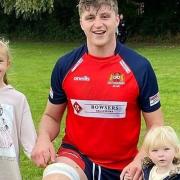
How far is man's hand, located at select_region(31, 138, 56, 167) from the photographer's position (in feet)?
11.6

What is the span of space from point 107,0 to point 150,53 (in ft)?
61.7

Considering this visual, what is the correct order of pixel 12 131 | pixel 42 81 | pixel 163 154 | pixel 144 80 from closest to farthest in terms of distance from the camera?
1. pixel 163 154
2. pixel 144 80
3. pixel 12 131
4. pixel 42 81

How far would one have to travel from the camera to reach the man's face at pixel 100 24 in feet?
11.8

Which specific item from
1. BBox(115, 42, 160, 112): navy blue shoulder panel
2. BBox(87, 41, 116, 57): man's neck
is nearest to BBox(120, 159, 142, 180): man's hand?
BBox(115, 42, 160, 112): navy blue shoulder panel

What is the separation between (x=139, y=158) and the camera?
3.48 m

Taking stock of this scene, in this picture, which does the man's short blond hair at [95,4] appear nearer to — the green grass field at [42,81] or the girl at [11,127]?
the girl at [11,127]

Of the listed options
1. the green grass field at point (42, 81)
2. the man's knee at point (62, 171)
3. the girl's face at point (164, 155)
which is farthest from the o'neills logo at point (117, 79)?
the green grass field at point (42, 81)

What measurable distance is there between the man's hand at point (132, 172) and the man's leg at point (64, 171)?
27cm

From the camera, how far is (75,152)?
12.1ft

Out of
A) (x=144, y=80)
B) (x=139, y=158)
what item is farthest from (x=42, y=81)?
(x=139, y=158)

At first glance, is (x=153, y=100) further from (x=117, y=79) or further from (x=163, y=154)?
(x=163, y=154)

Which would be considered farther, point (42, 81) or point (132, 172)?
point (42, 81)

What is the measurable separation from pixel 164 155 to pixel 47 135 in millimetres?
867

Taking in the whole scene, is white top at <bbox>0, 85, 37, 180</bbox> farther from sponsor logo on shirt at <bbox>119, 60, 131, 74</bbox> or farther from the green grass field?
the green grass field
